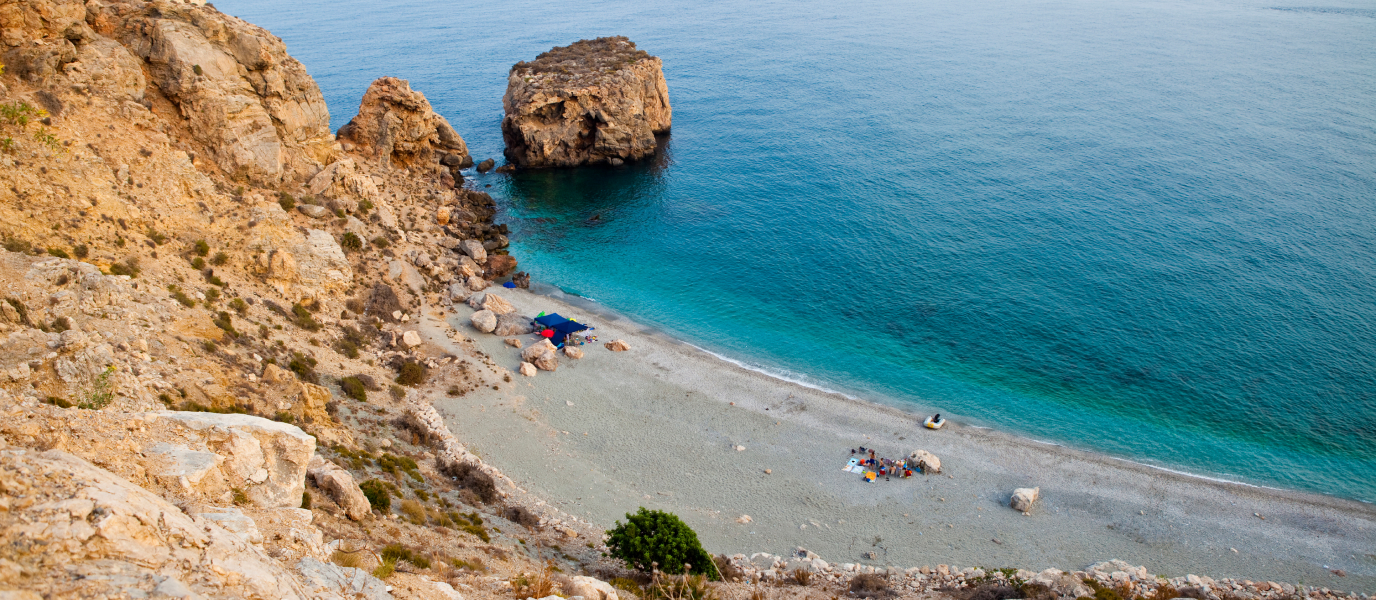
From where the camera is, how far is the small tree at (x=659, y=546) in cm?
2730

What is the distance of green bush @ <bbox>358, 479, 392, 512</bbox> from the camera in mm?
25906

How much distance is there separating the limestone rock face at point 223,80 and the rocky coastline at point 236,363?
144 mm

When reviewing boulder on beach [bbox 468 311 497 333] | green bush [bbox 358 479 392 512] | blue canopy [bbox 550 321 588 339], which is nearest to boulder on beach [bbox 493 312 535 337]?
boulder on beach [bbox 468 311 497 333]

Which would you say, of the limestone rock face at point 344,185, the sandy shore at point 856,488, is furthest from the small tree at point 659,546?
the limestone rock face at point 344,185

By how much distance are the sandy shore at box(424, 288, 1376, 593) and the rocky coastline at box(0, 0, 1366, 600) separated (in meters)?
1.99

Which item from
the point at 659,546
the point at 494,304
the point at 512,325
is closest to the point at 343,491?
the point at 659,546

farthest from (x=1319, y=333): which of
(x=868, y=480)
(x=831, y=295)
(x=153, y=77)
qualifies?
(x=153, y=77)

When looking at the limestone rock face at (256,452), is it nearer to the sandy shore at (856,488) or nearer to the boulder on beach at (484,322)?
the sandy shore at (856,488)

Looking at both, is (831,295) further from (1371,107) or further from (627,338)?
(1371,107)

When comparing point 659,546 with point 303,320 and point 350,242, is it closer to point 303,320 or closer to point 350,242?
point 303,320

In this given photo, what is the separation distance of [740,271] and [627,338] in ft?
51.5

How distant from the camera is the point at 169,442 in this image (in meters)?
19.3

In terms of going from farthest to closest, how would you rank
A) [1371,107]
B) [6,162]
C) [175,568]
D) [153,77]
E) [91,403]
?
1. [1371,107]
2. [153,77]
3. [6,162]
4. [91,403]
5. [175,568]

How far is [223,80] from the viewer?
1740 inches
